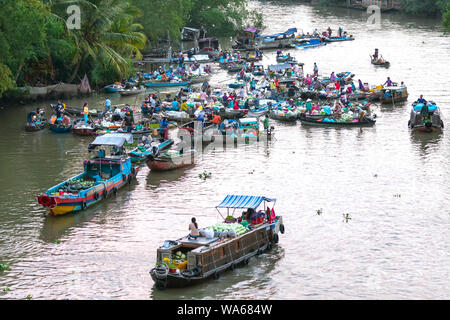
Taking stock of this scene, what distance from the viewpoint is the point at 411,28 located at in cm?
8306

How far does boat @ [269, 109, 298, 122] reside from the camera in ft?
142

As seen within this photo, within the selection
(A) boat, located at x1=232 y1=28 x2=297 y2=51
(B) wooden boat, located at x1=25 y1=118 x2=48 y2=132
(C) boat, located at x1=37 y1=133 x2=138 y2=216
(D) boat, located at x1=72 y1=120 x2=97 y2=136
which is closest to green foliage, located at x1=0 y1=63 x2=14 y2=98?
(B) wooden boat, located at x1=25 y1=118 x2=48 y2=132

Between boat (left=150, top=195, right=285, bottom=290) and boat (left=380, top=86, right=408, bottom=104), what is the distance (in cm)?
2437

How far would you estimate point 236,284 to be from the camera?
2211 cm

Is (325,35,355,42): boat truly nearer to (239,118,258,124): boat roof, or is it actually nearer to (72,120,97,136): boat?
(239,118,258,124): boat roof

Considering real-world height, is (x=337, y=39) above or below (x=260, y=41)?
above

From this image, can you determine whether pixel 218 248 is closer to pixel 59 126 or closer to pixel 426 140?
pixel 426 140

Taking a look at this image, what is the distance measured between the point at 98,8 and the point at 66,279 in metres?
31.1

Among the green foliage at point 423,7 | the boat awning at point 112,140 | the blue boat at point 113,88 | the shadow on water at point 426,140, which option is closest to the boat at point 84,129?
the boat awning at point 112,140

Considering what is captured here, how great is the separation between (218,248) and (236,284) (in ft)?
3.96

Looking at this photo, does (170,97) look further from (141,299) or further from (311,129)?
(141,299)

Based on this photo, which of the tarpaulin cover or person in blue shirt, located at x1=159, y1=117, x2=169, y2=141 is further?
person in blue shirt, located at x1=159, y1=117, x2=169, y2=141

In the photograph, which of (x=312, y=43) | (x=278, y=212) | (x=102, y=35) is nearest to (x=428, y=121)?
(x=278, y=212)

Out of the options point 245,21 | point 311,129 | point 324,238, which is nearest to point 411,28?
point 245,21
